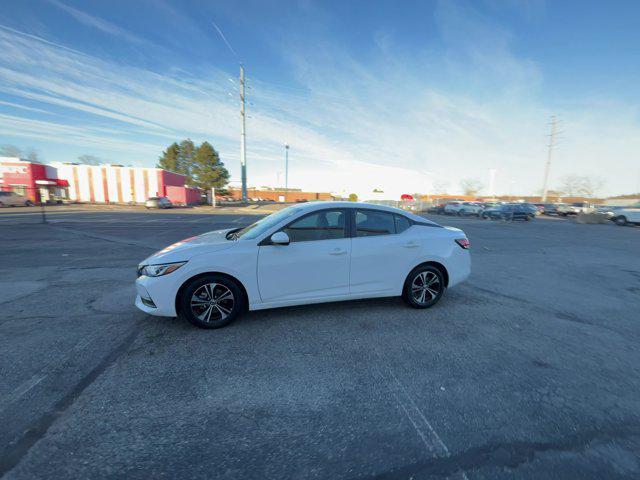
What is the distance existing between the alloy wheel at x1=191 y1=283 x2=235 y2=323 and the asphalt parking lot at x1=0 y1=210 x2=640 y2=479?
247 mm

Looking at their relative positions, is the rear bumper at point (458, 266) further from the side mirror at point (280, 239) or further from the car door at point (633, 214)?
the car door at point (633, 214)

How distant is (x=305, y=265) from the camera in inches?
147

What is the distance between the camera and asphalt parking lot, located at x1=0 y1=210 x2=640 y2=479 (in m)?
1.87

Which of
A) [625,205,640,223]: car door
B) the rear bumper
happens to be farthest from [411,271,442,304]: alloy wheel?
[625,205,640,223]: car door

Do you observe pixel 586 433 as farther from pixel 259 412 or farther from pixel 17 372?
pixel 17 372

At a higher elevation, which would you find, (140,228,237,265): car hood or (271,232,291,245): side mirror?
(271,232,291,245): side mirror

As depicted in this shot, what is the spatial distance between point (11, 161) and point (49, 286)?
43844mm

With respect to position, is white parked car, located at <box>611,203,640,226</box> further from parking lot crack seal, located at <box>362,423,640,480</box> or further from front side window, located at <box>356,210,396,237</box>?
parking lot crack seal, located at <box>362,423,640,480</box>

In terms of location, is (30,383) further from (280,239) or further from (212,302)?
(280,239)

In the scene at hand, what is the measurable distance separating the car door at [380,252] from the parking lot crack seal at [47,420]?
2874 mm

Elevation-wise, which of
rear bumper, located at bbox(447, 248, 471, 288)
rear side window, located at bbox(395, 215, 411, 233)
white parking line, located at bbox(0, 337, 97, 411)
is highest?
rear side window, located at bbox(395, 215, 411, 233)

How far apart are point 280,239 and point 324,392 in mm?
1790

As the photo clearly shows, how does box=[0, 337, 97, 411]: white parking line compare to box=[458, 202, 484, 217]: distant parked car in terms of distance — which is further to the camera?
box=[458, 202, 484, 217]: distant parked car

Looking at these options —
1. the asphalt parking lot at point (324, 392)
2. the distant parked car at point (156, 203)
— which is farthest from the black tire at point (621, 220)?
the distant parked car at point (156, 203)
